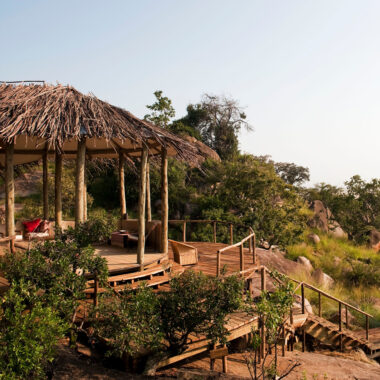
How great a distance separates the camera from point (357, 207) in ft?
85.2

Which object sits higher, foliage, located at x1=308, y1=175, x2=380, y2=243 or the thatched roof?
the thatched roof

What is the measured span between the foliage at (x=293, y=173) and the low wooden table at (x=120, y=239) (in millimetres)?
34652

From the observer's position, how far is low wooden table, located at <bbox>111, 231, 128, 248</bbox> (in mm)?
10375

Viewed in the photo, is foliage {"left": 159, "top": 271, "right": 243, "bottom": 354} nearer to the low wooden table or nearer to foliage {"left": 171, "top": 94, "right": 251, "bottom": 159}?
the low wooden table

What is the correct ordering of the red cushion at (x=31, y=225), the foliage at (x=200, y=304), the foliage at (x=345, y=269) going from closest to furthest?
1. the foliage at (x=200, y=304)
2. the red cushion at (x=31, y=225)
3. the foliage at (x=345, y=269)

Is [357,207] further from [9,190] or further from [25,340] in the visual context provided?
[25,340]

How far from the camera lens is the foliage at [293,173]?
4291 centimetres

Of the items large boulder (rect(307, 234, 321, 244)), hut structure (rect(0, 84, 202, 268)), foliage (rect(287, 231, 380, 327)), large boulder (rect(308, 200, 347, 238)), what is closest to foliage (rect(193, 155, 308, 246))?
foliage (rect(287, 231, 380, 327))

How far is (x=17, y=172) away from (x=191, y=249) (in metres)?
9.68

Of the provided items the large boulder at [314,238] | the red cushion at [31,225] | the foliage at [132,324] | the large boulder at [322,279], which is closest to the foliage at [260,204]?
the large boulder at [322,279]

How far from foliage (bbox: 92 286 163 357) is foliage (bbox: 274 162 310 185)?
3908 centimetres

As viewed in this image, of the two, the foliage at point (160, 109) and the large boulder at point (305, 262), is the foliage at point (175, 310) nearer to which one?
the large boulder at point (305, 262)

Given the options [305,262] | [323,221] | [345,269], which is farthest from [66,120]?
[323,221]

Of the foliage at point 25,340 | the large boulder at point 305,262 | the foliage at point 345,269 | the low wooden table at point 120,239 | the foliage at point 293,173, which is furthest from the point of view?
the foliage at point 293,173
